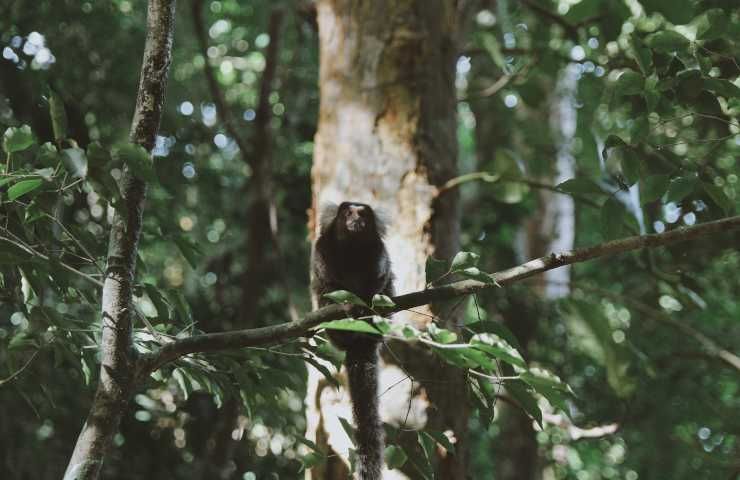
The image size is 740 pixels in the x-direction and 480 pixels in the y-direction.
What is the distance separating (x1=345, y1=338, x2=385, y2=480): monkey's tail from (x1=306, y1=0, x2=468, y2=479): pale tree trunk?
0.04 meters

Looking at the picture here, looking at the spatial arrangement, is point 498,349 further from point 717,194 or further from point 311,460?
point 717,194

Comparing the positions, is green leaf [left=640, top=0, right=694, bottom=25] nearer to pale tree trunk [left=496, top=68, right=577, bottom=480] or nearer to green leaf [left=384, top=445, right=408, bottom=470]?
green leaf [left=384, top=445, right=408, bottom=470]

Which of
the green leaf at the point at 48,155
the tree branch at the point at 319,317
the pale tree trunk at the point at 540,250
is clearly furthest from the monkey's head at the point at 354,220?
the pale tree trunk at the point at 540,250

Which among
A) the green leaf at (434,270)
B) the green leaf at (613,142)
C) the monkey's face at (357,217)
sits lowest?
the green leaf at (434,270)

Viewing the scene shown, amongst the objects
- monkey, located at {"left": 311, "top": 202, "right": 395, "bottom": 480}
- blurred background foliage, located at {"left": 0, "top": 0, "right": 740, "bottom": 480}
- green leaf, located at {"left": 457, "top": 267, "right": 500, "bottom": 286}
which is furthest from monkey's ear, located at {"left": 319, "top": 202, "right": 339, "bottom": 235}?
green leaf, located at {"left": 457, "top": 267, "right": 500, "bottom": 286}

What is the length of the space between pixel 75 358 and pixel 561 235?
5447 millimetres

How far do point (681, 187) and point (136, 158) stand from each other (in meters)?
1.59

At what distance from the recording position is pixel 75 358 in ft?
7.10

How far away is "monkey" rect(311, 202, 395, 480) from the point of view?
2521 millimetres

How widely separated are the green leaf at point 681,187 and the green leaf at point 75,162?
1665mm

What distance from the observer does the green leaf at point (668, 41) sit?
210cm

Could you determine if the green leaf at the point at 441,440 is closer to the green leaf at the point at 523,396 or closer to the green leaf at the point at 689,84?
the green leaf at the point at 523,396

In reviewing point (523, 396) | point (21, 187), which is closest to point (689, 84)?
point (523, 396)

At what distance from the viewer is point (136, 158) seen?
1.53 meters
